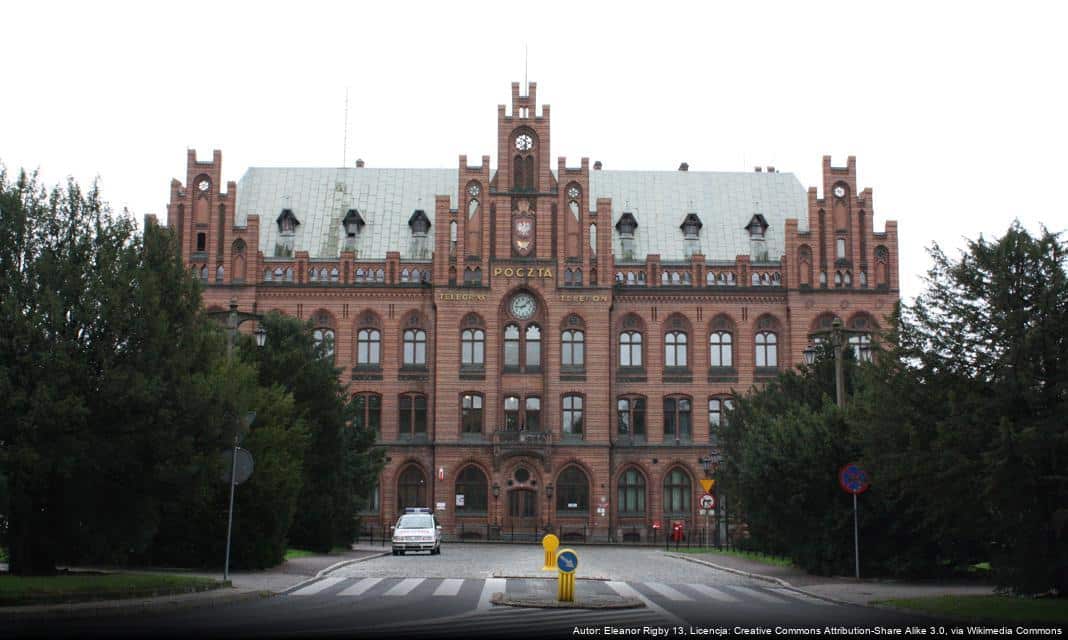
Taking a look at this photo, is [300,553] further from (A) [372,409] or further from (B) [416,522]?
(A) [372,409]

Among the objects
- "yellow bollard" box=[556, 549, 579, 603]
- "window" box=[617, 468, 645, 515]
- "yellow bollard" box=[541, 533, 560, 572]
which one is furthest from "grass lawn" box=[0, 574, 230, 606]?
"window" box=[617, 468, 645, 515]

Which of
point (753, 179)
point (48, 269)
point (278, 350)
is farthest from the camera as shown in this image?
point (753, 179)

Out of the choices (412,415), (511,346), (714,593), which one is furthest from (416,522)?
(714,593)

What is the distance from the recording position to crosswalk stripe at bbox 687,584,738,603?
24.4 m

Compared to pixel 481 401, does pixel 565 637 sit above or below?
below

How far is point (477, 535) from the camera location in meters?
66.1

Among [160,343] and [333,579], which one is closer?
[160,343]

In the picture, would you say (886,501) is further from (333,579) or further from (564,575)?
(333,579)

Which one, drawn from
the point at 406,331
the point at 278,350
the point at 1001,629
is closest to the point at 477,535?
the point at 406,331

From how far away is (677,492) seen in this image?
68.8m

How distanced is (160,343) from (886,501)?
16697 millimetres

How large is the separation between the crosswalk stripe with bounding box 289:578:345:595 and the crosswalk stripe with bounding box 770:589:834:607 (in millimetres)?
9805

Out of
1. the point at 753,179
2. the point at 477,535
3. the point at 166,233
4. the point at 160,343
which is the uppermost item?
the point at 753,179

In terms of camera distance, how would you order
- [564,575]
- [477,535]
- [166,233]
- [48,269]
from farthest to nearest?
[477,535] < [166,233] < [48,269] < [564,575]
